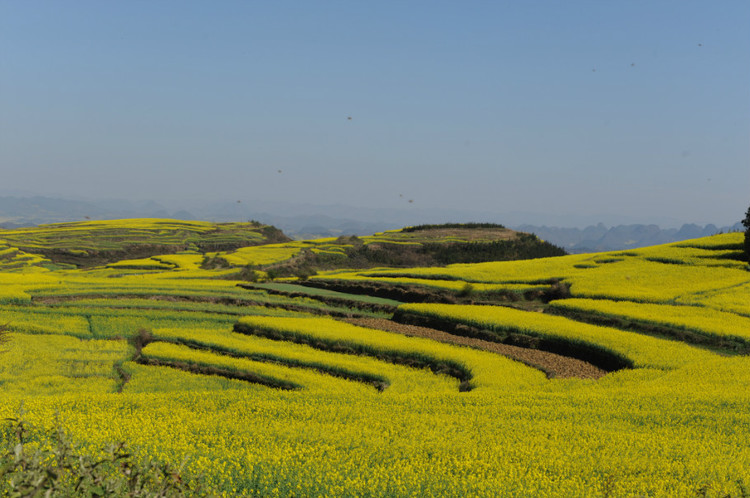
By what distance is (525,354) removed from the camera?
2280cm

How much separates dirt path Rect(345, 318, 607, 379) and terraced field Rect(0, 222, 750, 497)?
0.50 feet

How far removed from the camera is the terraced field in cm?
889

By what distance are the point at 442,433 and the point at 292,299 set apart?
23.7 metres

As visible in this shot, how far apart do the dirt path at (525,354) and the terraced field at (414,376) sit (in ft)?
0.50

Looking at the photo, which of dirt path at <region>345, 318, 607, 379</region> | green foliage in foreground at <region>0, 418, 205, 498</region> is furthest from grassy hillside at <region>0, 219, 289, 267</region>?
green foliage in foreground at <region>0, 418, 205, 498</region>

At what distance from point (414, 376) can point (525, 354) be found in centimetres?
593

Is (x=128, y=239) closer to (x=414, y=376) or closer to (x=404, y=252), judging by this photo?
(x=404, y=252)

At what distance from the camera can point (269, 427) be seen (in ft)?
Result: 35.9

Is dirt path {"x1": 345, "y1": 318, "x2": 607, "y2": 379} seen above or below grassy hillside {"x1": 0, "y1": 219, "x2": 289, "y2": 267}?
below

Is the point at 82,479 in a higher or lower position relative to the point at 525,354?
higher

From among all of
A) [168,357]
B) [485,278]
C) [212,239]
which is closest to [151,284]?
→ [168,357]

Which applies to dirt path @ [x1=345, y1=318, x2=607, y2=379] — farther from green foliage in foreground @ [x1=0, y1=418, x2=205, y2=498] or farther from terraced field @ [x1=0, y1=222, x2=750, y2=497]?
green foliage in foreground @ [x1=0, y1=418, x2=205, y2=498]

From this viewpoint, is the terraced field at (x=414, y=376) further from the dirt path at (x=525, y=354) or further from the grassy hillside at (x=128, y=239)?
the grassy hillside at (x=128, y=239)

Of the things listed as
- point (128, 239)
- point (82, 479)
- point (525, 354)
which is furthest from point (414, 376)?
point (128, 239)
